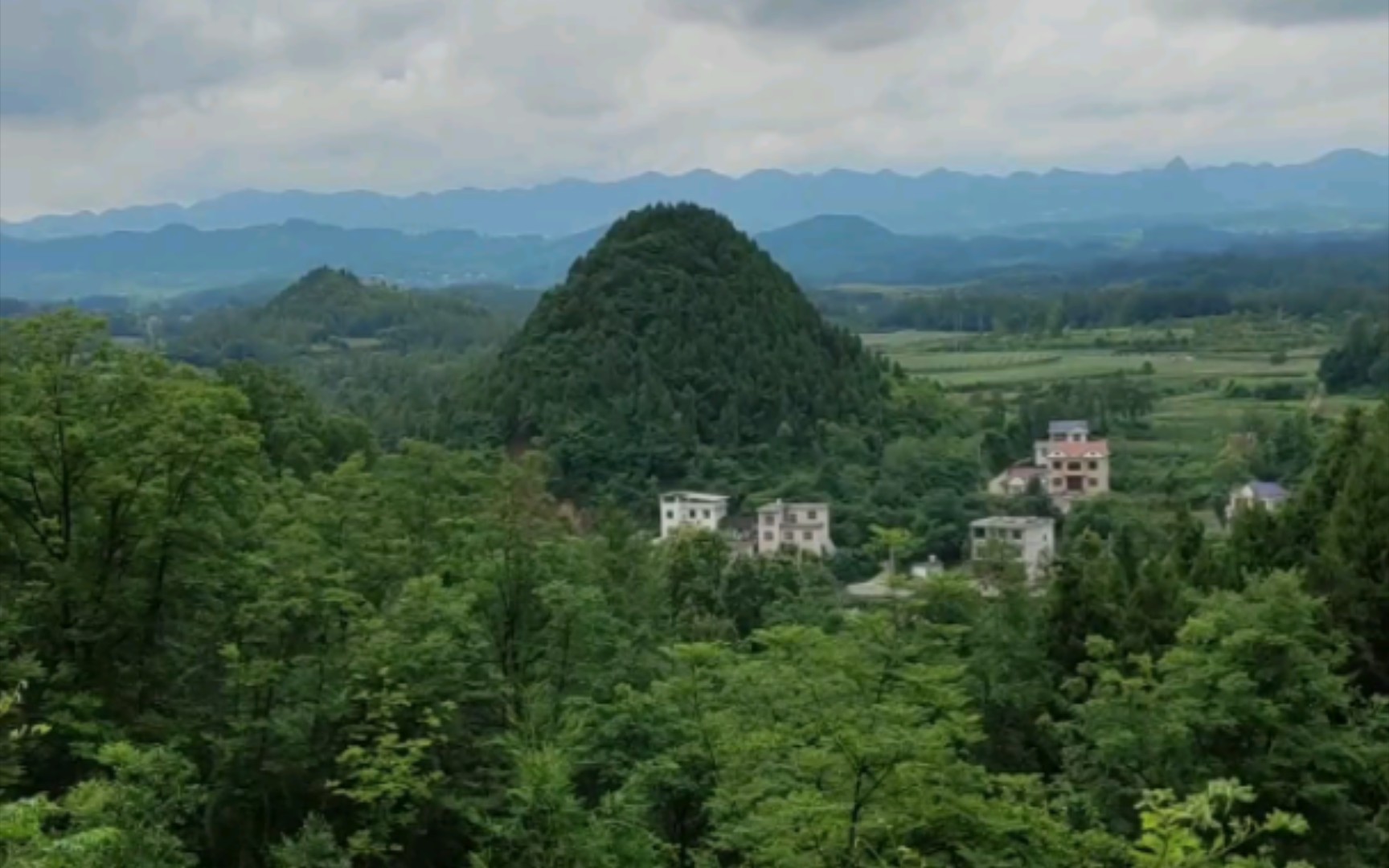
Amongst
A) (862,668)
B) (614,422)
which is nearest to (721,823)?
(862,668)

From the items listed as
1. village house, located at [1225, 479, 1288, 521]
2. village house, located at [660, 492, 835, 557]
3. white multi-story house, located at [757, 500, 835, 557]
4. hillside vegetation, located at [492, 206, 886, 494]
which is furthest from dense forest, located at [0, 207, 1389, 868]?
hillside vegetation, located at [492, 206, 886, 494]

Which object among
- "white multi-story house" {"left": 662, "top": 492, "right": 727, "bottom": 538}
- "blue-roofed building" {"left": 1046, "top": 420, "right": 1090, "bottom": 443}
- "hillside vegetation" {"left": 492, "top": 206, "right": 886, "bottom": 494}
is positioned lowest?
"white multi-story house" {"left": 662, "top": 492, "right": 727, "bottom": 538}

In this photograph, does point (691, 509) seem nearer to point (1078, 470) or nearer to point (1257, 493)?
point (1078, 470)

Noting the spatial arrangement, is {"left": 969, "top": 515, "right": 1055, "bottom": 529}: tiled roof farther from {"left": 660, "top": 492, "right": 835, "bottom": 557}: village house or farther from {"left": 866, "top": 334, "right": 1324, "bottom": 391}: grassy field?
{"left": 866, "top": 334, "right": 1324, "bottom": 391}: grassy field

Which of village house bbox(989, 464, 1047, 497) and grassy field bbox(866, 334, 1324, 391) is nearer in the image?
village house bbox(989, 464, 1047, 497)

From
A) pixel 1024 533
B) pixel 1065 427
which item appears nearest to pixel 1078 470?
pixel 1065 427

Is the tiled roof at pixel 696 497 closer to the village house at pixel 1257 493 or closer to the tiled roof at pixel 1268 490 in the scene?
the village house at pixel 1257 493

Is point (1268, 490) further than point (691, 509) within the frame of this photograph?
No
